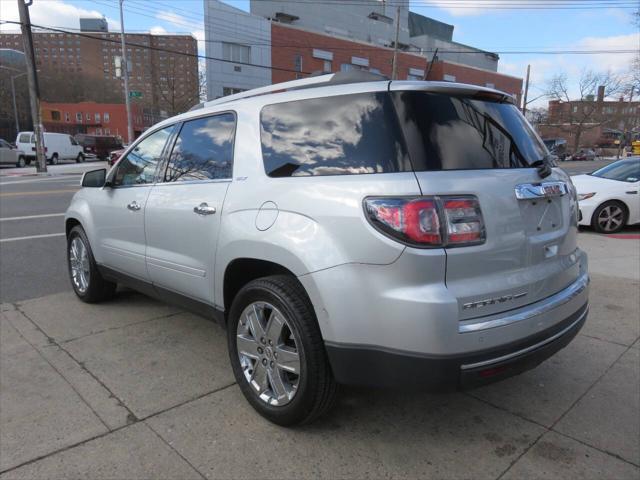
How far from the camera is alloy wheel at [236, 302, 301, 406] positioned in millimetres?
2633

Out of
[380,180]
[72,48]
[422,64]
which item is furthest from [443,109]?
[422,64]

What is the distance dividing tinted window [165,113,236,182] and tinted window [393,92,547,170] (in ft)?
4.10

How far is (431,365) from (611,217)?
8.50m

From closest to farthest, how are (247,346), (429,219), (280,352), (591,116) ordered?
(429,219) → (280,352) → (247,346) → (591,116)

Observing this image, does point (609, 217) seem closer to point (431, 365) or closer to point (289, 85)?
point (289, 85)

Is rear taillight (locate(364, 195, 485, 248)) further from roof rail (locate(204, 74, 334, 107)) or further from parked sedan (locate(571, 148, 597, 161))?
parked sedan (locate(571, 148, 597, 161))

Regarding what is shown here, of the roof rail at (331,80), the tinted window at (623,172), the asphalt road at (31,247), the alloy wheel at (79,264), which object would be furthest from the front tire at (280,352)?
the tinted window at (623,172)

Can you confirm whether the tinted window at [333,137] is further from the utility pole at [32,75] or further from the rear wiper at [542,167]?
the utility pole at [32,75]

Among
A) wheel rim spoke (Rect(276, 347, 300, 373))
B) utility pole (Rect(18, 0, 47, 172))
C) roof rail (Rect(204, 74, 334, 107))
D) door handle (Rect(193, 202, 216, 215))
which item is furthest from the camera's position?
utility pole (Rect(18, 0, 47, 172))

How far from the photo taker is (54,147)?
32219mm

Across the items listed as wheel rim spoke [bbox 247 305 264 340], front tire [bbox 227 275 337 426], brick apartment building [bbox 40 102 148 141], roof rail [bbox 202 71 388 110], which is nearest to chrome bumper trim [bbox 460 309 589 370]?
front tire [bbox 227 275 337 426]

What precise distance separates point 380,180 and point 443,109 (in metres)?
0.53

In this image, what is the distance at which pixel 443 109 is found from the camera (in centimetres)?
242

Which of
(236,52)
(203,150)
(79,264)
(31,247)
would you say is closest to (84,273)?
(79,264)
